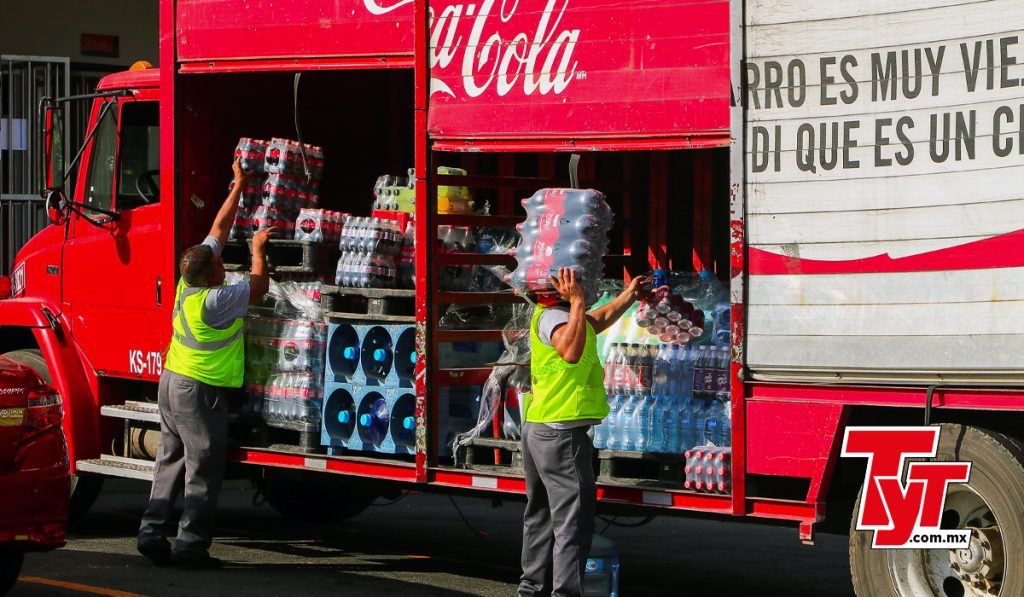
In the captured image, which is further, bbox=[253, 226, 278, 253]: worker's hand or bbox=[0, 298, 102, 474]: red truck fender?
bbox=[0, 298, 102, 474]: red truck fender

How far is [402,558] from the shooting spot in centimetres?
998

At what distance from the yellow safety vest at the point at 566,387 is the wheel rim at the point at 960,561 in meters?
1.57

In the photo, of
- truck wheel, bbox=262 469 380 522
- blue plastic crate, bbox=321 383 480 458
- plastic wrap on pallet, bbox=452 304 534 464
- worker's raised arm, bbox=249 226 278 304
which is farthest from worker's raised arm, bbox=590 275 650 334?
truck wheel, bbox=262 469 380 522

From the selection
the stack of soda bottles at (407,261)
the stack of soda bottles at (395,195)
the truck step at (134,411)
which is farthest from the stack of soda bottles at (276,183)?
the truck step at (134,411)

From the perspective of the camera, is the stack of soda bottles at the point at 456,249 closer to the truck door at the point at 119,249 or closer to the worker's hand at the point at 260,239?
the worker's hand at the point at 260,239

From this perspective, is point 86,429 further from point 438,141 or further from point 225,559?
point 438,141

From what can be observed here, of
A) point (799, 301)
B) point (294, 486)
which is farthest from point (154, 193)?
point (799, 301)

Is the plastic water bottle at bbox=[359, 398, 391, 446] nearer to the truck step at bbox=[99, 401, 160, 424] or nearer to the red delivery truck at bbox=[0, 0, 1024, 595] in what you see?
the red delivery truck at bbox=[0, 0, 1024, 595]

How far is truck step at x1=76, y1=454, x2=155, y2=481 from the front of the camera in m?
9.88

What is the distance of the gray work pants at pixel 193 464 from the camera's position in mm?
9188

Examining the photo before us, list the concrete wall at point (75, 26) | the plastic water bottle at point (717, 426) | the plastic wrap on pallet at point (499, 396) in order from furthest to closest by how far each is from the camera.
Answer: the concrete wall at point (75, 26)
the plastic wrap on pallet at point (499, 396)
the plastic water bottle at point (717, 426)

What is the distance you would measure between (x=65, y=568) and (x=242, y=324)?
1762mm

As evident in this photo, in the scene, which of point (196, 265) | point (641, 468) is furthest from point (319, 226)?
point (641, 468)

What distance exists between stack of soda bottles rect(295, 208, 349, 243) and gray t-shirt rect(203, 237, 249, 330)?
480 millimetres
